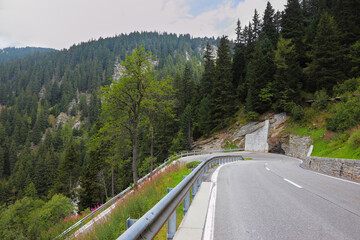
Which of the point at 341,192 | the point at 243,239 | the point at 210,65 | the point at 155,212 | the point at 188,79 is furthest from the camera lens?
the point at 188,79

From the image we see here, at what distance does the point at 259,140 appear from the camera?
36.5 m

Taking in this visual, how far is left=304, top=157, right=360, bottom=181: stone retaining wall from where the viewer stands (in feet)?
35.5

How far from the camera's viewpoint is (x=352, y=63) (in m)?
30.9

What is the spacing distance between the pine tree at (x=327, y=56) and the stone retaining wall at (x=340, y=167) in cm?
2133

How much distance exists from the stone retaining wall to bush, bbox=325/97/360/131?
7.20 meters

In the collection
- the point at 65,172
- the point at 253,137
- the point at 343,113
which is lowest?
the point at 65,172

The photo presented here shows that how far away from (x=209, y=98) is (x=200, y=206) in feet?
142

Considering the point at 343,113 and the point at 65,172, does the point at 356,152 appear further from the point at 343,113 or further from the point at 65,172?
the point at 65,172

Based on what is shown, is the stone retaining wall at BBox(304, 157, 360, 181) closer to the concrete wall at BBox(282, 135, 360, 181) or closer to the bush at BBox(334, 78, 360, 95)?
the concrete wall at BBox(282, 135, 360, 181)

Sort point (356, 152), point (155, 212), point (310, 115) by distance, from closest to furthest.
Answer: point (155, 212) → point (356, 152) → point (310, 115)

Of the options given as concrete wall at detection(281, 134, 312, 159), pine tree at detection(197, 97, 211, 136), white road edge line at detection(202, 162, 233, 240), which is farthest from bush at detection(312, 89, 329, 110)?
white road edge line at detection(202, 162, 233, 240)

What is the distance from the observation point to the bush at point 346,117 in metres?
19.8

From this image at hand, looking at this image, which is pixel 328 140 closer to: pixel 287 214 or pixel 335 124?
pixel 335 124

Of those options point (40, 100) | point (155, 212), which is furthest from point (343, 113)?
point (40, 100)
